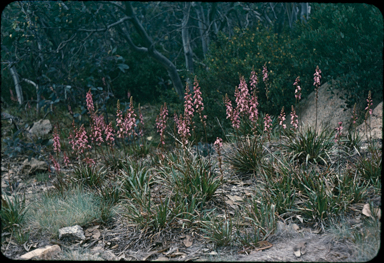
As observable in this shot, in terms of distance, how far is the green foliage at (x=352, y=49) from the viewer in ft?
21.9

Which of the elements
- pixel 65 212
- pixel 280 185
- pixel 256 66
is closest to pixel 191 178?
pixel 280 185

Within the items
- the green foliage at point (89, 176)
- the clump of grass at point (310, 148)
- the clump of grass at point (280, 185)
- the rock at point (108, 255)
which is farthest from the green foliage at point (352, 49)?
the rock at point (108, 255)

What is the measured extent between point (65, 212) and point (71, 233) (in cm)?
51

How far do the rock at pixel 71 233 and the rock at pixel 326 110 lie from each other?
4942mm

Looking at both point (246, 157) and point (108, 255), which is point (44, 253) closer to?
point (108, 255)

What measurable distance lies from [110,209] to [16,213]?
123 centimetres

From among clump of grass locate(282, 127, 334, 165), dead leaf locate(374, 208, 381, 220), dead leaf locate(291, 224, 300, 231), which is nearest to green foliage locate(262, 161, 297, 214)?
dead leaf locate(291, 224, 300, 231)

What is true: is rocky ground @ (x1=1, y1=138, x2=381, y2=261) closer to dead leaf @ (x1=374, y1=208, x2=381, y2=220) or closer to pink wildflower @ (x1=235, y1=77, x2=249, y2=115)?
dead leaf @ (x1=374, y1=208, x2=381, y2=220)

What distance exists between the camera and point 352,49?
6.66 meters

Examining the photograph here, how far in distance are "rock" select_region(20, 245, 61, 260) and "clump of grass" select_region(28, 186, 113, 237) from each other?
368 mm

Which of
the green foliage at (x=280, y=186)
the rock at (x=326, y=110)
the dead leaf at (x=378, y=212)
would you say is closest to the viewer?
the dead leaf at (x=378, y=212)

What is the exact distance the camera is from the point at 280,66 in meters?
8.16

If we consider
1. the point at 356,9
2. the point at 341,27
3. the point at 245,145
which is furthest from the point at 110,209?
the point at 356,9

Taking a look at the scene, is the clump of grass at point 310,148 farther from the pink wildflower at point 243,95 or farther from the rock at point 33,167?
the rock at point 33,167
